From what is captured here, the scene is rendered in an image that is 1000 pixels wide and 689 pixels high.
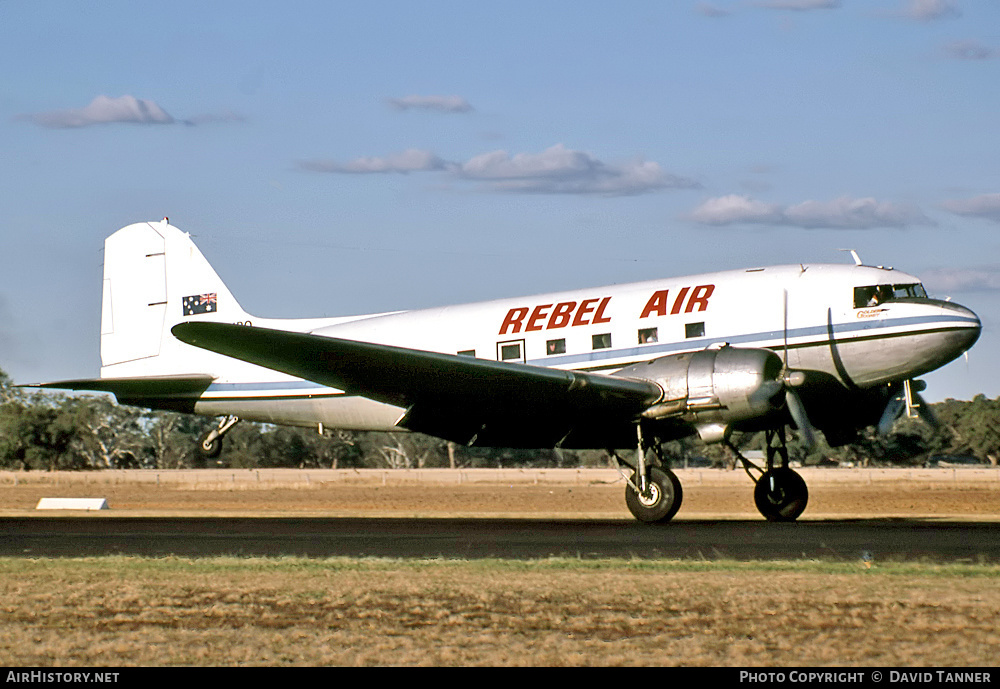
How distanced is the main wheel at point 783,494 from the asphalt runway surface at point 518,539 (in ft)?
1.89

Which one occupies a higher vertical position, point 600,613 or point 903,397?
point 903,397

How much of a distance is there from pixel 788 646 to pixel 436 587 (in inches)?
179

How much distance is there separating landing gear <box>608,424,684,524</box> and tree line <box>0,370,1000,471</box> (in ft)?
171

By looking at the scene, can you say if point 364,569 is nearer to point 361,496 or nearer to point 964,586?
point 964,586

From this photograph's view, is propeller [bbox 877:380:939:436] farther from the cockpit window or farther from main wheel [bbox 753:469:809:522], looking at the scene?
main wheel [bbox 753:469:809:522]

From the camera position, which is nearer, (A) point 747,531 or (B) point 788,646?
(B) point 788,646

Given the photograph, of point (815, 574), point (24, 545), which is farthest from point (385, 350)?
point (815, 574)

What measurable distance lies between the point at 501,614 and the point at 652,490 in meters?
10.6

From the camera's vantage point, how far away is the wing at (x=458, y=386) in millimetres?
19453

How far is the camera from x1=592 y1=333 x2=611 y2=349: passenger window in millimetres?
22531

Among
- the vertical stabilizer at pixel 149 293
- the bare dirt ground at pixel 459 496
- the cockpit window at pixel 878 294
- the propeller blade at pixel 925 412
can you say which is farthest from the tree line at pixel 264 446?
the cockpit window at pixel 878 294

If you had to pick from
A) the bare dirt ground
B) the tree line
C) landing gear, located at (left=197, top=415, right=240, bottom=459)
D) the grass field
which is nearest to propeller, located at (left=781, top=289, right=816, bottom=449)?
the grass field

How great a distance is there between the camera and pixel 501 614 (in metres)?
10.8

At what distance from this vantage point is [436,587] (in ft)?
41.2
